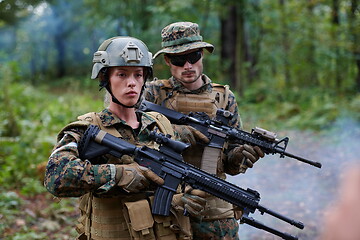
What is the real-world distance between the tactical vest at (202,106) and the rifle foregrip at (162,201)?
0.91 m

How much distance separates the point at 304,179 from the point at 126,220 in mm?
5818

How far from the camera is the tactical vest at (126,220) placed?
278cm

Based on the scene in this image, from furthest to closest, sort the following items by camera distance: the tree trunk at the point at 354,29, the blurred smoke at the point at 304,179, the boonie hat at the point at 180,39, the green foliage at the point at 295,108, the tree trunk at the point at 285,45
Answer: the tree trunk at the point at 285,45 → the tree trunk at the point at 354,29 → the green foliage at the point at 295,108 → the blurred smoke at the point at 304,179 → the boonie hat at the point at 180,39

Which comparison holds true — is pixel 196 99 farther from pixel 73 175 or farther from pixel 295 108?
pixel 295 108

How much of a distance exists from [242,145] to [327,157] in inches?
209

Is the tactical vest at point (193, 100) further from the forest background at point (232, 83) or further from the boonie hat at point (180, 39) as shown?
the forest background at point (232, 83)

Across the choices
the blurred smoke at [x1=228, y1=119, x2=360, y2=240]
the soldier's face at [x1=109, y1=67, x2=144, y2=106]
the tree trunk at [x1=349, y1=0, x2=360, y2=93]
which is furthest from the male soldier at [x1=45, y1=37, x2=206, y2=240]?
the tree trunk at [x1=349, y1=0, x2=360, y2=93]

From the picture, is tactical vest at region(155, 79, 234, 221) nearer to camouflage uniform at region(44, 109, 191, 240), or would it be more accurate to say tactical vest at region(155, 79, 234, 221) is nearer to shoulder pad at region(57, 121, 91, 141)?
camouflage uniform at region(44, 109, 191, 240)

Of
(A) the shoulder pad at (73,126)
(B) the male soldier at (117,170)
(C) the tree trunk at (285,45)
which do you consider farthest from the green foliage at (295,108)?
(A) the shoulder pad at (73,126)

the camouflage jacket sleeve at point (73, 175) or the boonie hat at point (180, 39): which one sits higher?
the boonie hat at point (180, 39)

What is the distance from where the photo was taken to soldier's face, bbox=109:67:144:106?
9.69 ft

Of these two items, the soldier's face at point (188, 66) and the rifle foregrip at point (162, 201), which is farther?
the soldier's face at point (188, 66)

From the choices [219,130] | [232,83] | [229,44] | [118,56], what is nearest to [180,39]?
[219,130]

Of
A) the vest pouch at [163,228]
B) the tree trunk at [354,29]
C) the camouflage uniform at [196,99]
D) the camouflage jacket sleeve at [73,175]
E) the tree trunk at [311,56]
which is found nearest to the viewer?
the camouflage jacket sleeve at [73,175]
